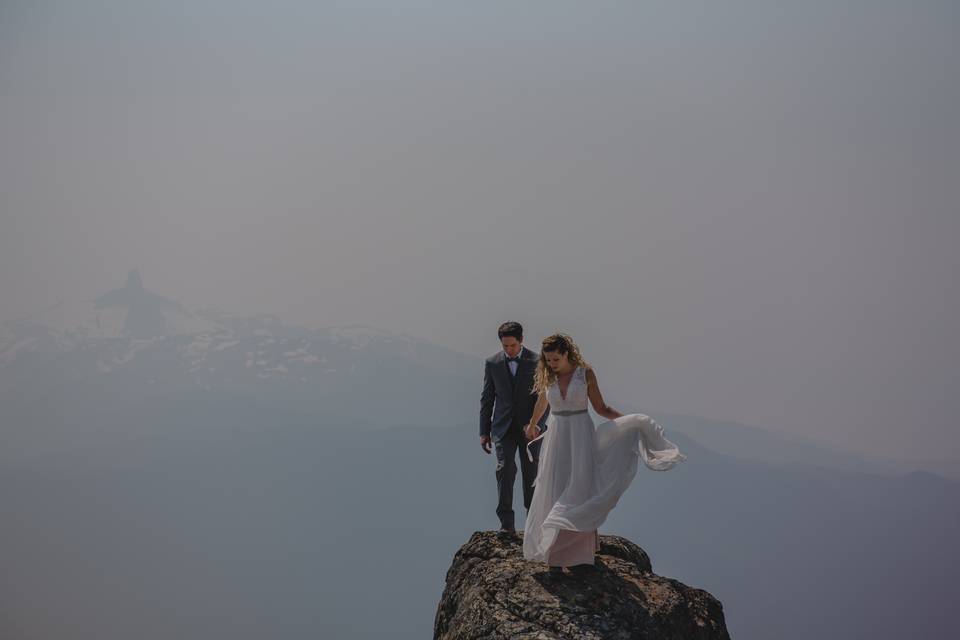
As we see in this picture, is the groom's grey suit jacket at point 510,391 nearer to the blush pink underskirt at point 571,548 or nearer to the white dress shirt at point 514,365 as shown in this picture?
the white dress shirt at point 514,365

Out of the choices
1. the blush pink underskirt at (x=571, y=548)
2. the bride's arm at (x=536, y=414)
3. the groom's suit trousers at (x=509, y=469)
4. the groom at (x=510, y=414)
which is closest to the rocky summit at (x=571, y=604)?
the blush pink underskirt at (x=571, y=548)

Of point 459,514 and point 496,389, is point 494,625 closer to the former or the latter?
point 496,389

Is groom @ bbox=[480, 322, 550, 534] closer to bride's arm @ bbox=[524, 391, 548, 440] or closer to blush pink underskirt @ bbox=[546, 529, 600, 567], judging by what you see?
bride's arm @ bbox=[524, 391, 548, 440]

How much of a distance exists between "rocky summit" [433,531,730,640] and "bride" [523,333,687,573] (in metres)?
0.28

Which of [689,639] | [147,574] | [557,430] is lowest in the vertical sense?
[147,574]

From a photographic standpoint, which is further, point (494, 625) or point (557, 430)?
point (557, 430)

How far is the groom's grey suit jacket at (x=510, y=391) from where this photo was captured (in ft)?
31.1

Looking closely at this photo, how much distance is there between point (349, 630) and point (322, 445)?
66.2ft

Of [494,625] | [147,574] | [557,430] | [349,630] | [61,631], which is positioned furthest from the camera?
[349,630]

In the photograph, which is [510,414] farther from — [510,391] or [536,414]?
[536,414]

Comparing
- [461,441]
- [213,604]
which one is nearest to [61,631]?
[213,604]

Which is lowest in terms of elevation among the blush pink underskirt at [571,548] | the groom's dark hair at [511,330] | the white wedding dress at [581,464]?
the blush pink underskirt at [571,548]

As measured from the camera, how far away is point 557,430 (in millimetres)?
8328

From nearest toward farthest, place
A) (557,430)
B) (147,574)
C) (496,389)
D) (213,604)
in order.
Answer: (557,430) → (496,389) → (213,604) → (147,574)
